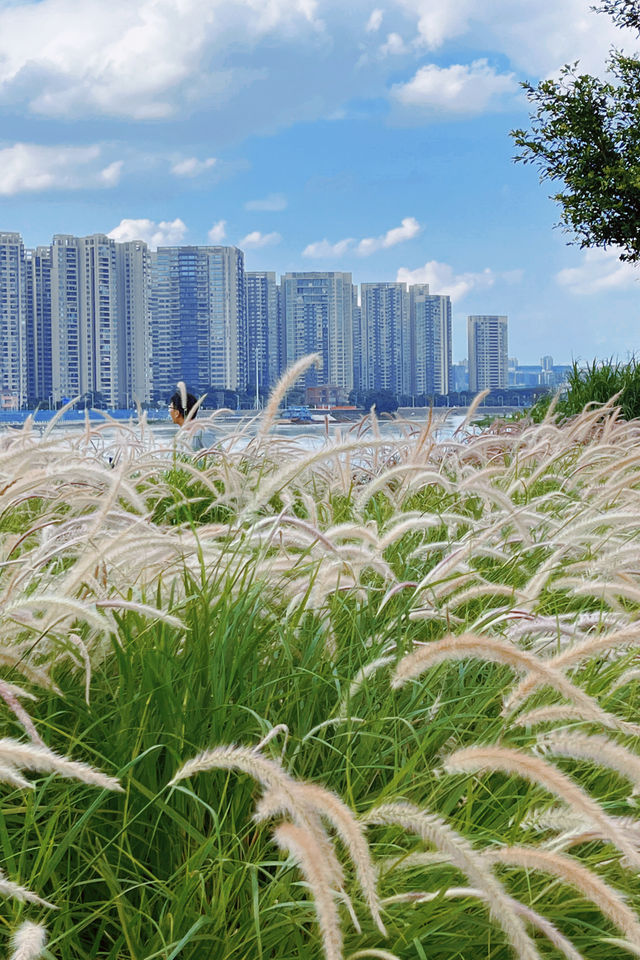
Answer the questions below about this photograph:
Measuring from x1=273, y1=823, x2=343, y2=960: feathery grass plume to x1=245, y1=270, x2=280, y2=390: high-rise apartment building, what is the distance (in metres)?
94.4

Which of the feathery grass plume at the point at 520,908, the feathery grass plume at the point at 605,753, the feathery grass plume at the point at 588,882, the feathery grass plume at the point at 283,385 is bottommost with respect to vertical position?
the feathery grass plume at the point at 520,908

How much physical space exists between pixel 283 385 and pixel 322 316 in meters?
88.3

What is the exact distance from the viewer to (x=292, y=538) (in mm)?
1704

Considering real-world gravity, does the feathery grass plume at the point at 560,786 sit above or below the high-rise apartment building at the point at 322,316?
below

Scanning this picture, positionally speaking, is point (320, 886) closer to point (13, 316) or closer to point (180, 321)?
point (180, 321)

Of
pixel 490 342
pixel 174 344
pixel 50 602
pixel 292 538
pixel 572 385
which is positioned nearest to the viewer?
pixel 50 602

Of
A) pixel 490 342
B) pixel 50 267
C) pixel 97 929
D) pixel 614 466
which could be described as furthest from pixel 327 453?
pixel 50 267

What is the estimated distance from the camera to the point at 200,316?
92.8m

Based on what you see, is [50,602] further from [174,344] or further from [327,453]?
[174,344]

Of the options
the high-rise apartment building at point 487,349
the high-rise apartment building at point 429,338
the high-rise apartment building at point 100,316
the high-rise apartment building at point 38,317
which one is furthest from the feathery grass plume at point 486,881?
the high-rise apartment building at point 38,317

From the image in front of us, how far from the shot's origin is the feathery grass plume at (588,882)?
Answer: 2.35 feet

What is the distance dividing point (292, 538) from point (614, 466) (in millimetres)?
983

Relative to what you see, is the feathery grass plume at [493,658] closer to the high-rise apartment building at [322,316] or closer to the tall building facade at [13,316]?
the high-rise apartment building at [322,316]

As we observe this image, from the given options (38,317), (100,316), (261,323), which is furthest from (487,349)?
(38,317)
